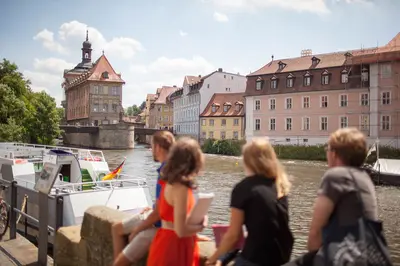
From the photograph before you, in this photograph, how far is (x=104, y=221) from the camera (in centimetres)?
417

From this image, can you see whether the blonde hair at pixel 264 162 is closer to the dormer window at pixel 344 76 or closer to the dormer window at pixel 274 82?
the dormer window at pixel 344 76

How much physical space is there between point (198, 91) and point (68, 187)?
57.5 m

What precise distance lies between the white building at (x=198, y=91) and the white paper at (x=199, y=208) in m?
62.8

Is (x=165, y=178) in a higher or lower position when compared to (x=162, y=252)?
higher

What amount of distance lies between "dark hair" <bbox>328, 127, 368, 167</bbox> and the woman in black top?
0.46 m

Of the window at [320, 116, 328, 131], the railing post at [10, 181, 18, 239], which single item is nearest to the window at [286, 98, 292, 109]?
the window at [320, 116, 328, 131]

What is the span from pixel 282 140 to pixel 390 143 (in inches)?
502

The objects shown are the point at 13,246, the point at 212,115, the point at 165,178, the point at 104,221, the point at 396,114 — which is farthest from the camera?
the point at 212,115

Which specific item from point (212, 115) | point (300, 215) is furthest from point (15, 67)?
point (300, 215)

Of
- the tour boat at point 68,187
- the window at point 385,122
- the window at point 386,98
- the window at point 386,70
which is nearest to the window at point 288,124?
the window at point 385,122

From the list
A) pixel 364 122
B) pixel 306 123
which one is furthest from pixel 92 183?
pixel 306 123

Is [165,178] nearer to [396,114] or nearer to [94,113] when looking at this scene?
[396,114]

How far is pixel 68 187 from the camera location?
1111 centimetres

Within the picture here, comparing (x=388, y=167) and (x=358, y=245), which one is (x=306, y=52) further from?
(x=358, y=245)
